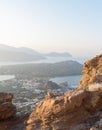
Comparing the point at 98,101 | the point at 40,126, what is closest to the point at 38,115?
the point at 40,126

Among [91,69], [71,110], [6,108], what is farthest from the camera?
[91,69]

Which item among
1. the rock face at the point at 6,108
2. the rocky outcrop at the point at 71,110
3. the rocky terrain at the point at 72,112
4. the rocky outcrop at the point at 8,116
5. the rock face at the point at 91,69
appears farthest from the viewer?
the rock face at the point at 91,69

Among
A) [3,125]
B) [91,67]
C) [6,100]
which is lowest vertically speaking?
[3,125]

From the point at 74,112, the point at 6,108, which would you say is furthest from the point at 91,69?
the point at 74,112

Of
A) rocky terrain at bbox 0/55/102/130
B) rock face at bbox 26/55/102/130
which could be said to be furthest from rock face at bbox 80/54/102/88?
rock face at bbox 26/55/102/130

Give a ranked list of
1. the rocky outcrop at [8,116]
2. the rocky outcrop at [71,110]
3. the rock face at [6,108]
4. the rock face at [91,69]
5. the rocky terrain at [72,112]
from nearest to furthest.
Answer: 1. the rocky terrain at [72,112]
2. the rocky outcrop at [71,110]
3. the rocky outcrop at [8,116]
4. the rock face at [6,108]
5. the rock face at [91,69]

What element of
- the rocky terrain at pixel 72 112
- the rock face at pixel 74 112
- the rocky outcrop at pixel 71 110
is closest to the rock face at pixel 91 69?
the rocky terrain at pixel 72 112

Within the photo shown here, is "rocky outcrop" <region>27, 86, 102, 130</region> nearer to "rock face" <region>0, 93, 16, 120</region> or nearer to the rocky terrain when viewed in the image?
the rocky terrain

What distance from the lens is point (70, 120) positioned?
24.2m

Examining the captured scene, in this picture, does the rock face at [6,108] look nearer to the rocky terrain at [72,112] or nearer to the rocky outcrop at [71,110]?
the rocky terrain at [72,112]

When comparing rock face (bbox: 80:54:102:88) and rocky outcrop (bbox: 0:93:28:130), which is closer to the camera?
rocky outcrop (bbox: 0:93:28:130)

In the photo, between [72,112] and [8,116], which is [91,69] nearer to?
[8,116]

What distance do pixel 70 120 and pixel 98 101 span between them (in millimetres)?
2558

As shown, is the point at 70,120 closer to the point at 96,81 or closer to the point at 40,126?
the point at 40,126
